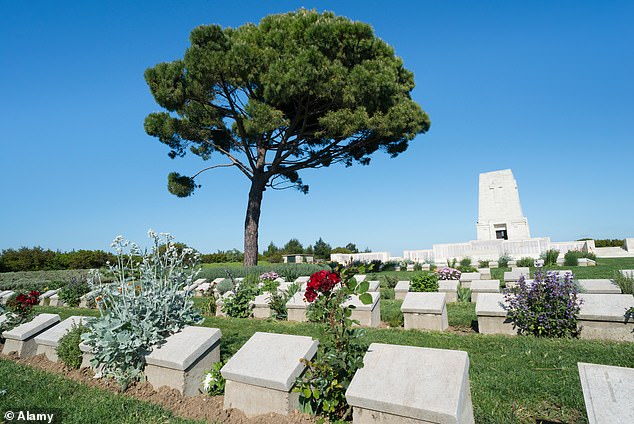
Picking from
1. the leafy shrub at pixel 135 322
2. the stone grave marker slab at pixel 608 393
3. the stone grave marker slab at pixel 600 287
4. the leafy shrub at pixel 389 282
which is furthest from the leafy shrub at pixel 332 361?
the leafy shrub at pixel 389 282

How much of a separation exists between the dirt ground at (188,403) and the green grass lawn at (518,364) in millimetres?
603

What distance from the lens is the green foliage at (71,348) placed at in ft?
13.0

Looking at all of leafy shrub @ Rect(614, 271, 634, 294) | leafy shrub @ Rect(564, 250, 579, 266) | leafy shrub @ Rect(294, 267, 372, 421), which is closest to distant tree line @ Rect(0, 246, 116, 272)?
leafy shrub @ Rect(294, 267, 372, 421)

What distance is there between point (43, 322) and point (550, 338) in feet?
22.2

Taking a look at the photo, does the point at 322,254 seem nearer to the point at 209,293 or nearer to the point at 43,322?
the point at 209,293

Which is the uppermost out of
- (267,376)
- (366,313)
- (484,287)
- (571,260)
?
(571,260)

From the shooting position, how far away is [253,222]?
586 inches

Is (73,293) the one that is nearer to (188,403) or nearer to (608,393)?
(188,403)

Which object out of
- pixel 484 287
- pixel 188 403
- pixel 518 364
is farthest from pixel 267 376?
pixel 484 287

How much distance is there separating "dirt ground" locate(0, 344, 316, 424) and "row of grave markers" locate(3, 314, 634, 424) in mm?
52

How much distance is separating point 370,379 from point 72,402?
8.38 ft

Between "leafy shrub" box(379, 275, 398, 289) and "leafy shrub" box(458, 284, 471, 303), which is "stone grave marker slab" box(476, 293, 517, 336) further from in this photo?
"leafy shrub" box(379, 275, 398, 289)

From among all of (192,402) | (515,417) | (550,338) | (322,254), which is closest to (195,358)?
(192,402)

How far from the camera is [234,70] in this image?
13008 mm
